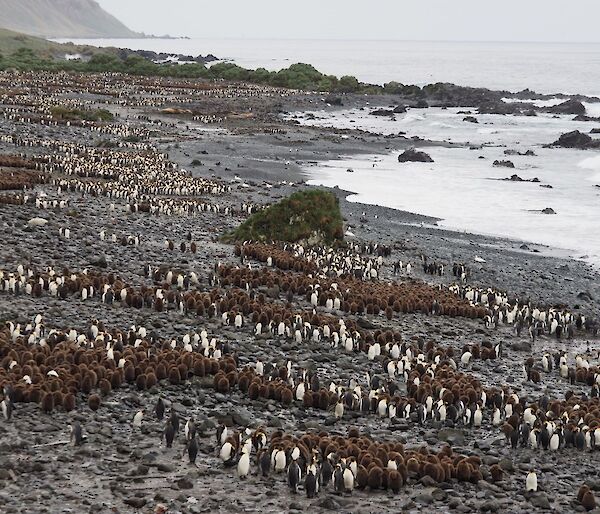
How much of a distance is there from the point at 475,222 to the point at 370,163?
14.8 metres

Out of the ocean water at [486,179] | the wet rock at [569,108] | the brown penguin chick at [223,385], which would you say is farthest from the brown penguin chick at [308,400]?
the wet rock at [569,108]

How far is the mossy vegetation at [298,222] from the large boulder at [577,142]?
125ft

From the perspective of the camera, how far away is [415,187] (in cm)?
3619

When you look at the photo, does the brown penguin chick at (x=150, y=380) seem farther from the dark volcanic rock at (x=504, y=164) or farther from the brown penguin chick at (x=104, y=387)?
the dark volcanic rock at (x=504, y=164)

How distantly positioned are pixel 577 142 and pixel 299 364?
47981 millimetres

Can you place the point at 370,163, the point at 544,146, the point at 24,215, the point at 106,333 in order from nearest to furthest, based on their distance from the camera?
the point at 106,333
the point at 24,215
the point at 370,163
the point at 544,146

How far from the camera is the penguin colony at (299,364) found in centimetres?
819

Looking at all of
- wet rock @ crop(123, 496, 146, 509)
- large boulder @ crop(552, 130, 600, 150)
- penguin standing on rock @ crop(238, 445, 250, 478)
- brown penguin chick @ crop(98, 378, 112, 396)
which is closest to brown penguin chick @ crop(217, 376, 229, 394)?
brown penguin chick @ crop(98, 378, 112, 396)

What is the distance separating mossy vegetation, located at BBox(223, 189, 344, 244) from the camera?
66.4ft

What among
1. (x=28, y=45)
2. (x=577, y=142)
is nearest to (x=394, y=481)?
(x=577, y=142)

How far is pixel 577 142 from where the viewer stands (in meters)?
54.6

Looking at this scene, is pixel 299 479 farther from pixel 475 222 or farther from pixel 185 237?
pixel 475 222

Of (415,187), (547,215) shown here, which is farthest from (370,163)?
(547,215)

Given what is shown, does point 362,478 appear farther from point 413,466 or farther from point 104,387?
point 104,387
